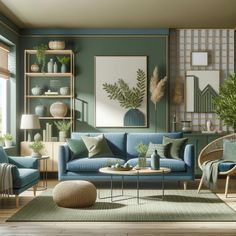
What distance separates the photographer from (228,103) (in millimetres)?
8430

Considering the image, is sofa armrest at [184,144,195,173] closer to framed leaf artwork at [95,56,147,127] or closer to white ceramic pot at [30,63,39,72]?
framed leaf artwork at [95,56,147,127]

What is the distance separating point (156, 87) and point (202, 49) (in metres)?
1.16

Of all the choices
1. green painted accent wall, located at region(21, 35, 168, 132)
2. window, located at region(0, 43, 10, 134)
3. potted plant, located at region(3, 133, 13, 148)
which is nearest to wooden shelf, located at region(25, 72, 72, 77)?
green painted accent wall, located at region(21, 35, 168, 132)

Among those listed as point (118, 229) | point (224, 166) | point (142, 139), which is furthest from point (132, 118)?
point (118, 229)

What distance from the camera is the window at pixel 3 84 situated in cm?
841

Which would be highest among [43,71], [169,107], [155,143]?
[43,71]

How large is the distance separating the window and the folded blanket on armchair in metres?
2.69

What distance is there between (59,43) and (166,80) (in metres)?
2.02

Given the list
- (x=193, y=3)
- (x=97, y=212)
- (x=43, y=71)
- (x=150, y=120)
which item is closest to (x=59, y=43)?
(x=43, y=71)

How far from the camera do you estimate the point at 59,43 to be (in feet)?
29.3

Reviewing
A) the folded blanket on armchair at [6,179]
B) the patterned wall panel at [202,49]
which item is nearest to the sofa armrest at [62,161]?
the folded blanket on armchair at [6,179]

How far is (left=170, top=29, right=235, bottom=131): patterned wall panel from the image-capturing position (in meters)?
9.19

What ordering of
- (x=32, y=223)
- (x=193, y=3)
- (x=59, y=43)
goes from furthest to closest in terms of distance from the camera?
1. (x=59, y=43)
2. (x=193, y=3)
3. (x=32, y=223)

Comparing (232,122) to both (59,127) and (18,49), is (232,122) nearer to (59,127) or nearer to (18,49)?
(59,127)
